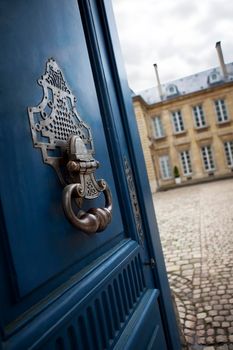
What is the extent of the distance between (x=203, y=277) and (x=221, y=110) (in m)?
20.8

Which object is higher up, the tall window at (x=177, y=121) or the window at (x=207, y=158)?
the tall window at (x=177, y=121)

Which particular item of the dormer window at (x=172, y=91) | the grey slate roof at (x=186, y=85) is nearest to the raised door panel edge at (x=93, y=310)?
the grey slate roof at (x=186, y=85)

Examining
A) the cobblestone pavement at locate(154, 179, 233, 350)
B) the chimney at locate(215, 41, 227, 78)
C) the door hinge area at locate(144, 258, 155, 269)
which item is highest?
the chimney at locate(215, 41, 227, 78)

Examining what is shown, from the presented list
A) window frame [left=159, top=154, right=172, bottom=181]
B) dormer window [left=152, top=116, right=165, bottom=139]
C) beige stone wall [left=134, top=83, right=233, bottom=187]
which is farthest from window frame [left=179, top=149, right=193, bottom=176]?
dormer window [left=152, top=116, right=165, bottom=139]

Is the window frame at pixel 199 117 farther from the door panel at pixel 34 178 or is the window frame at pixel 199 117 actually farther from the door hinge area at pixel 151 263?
the door panel at pixel 34 178

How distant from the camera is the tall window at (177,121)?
22.9m

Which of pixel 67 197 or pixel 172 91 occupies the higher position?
pixel 172 91

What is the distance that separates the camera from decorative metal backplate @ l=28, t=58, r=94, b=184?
879mm

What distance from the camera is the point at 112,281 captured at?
42.9 inches

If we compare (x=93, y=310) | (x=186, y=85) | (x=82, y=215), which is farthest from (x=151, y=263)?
(x=186, y=85)

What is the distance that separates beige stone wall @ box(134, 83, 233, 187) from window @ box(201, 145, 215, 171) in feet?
0.89

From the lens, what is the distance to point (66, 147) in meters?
0.98

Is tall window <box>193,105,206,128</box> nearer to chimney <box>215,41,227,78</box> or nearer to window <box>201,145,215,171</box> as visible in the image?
window <box>201,145,215,171</box>

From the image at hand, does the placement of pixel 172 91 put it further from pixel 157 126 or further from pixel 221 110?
pixel 221 110
